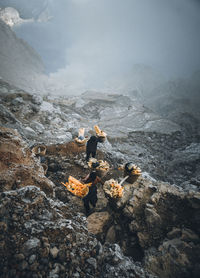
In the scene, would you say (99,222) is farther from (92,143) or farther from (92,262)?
(92,143)

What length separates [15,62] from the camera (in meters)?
32.7

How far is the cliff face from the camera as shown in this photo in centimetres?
2808

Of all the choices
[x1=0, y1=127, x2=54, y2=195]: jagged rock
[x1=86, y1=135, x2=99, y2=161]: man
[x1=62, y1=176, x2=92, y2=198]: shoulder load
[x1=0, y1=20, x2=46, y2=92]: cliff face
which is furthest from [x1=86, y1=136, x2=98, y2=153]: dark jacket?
[x1=0, y1=20, x2=46, y2=92]: cliff face

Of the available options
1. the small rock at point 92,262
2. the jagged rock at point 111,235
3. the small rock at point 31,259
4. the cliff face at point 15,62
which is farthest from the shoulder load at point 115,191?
the cliff face at point 15,62

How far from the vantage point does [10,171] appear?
7.58 ft

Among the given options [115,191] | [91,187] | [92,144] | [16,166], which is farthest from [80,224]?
[92,144]

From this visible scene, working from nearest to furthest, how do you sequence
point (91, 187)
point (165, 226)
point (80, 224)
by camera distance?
point (80, 224), point (165, 226), point (91, 187)

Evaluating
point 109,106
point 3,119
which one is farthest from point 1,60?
point 3,119

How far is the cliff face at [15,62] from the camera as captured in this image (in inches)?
1105

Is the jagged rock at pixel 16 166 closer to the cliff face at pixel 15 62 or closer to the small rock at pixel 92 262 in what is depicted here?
the small rock at pixel 92 262

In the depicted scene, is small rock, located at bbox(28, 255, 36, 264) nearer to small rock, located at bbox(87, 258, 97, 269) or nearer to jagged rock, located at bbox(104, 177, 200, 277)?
small rock, located at bbox(87, 258, 97, 269)

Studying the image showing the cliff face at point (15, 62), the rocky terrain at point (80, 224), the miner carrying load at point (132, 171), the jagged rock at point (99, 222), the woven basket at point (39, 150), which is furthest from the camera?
the cliff face at point (15, 62)

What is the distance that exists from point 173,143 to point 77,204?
29.9 ft

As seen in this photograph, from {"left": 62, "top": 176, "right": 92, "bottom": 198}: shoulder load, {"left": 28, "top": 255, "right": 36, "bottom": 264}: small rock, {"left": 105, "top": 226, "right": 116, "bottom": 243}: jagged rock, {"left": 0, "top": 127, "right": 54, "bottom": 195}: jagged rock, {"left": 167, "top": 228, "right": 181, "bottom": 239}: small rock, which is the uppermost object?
{"left": 0, "top": 127, "right": 54, "bottom": 195}: jagged rock
